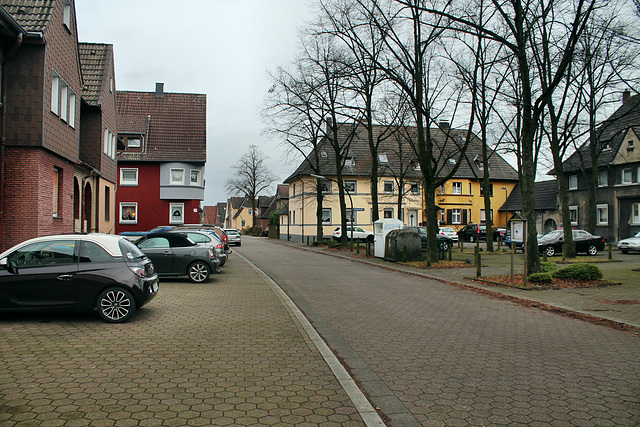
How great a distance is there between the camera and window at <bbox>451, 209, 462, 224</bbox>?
5734 cm

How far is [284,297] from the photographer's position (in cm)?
1214

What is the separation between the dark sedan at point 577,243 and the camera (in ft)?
93.8

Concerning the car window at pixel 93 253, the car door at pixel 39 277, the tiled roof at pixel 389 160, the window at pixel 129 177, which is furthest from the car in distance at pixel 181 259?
the tiled roof at pixel 389 160

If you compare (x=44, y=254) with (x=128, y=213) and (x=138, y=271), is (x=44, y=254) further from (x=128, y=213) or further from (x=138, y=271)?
(x=128, y=213)

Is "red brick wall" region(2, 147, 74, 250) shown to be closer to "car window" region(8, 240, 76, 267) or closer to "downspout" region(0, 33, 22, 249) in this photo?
"downspout" region(0, 33, 22, 249)

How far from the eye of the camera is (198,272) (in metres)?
15.2

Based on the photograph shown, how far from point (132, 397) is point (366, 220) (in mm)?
50013

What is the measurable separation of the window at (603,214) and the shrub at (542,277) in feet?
96.5

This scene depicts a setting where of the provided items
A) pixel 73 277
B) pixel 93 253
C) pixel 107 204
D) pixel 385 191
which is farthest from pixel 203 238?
pixel 385 191

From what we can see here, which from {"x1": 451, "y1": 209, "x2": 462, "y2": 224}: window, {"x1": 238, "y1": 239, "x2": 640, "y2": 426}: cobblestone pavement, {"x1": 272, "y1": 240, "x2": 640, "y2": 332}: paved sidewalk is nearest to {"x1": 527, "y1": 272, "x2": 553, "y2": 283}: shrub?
{"x1": 272, "y1": 240, "x2": 640, "y2": 332}: paved sidewalk

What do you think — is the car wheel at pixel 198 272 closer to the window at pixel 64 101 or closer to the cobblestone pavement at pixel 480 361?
the cobblestone pavement at pixel 480 361

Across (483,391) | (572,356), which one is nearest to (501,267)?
(572,356)

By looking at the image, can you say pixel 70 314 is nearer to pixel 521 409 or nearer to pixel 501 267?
pixel 521 409

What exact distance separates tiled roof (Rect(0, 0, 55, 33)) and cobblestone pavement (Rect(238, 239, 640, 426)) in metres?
12.4
